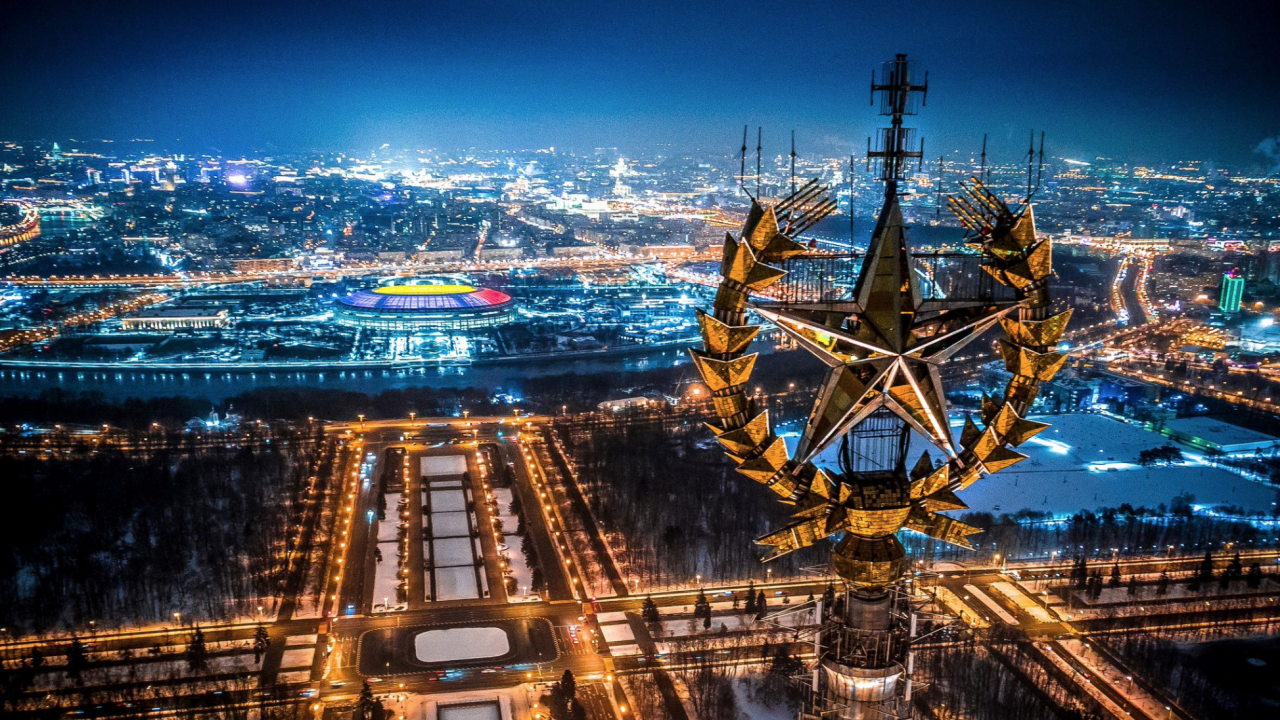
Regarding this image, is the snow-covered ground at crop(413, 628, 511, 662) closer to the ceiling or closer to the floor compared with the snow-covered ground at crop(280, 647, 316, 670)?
closer to the ceiling

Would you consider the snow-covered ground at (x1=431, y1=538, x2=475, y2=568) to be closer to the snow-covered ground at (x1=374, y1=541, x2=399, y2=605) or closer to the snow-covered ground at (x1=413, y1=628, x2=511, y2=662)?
the snow-covered ground at (x1=374, y1=541, x2=399, y2=605)

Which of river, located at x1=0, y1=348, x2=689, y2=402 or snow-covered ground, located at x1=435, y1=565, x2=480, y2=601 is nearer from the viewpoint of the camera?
snow-covered ground, located at x1=435, y1=565, x2=480, y2=601

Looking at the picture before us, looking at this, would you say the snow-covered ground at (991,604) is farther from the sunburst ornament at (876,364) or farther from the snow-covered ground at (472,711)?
the sunburst ornament at (876,364)

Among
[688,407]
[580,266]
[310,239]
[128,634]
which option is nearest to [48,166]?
[310,239]

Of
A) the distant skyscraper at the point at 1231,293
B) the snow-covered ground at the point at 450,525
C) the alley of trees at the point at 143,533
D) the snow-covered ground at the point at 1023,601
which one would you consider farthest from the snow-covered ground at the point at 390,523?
the distant skyscraper at the point at 1231,293

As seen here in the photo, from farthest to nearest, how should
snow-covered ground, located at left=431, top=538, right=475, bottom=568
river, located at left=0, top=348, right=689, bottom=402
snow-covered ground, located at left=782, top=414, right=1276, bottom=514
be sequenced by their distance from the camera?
river, located at left=0, top=348, right=689, bottom=402 → snow-covered ground, located at left=782, top=414, right=1276, bottom=514 → snow-covered ground, located at left=431, top=538, right=475, bottom=568

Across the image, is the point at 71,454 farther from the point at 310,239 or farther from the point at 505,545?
the point at 310,239

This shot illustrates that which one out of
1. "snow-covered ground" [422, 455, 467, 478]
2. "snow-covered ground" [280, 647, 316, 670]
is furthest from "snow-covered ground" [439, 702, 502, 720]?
"snow-covered ground" [422, 455, 467, 478]
